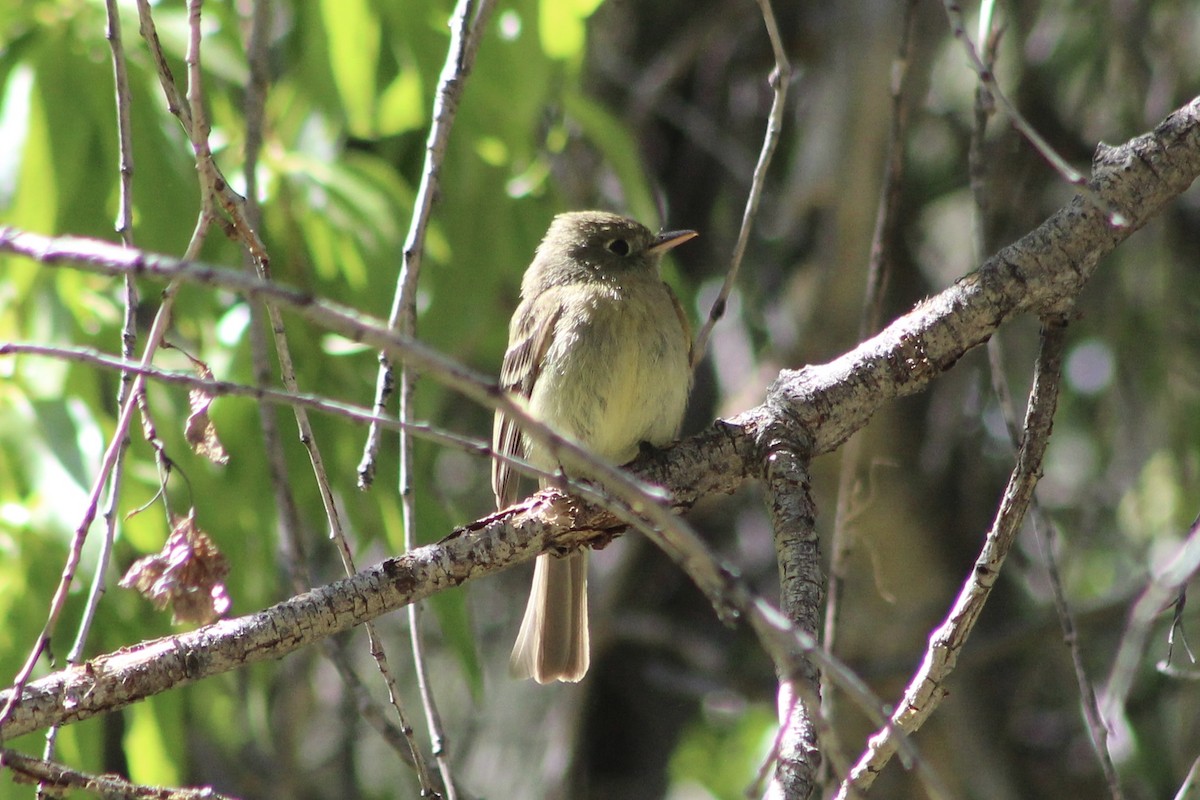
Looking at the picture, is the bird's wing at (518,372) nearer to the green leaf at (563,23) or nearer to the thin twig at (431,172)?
the green leaf at (563,23)

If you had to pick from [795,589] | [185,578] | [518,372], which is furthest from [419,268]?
[518,372]

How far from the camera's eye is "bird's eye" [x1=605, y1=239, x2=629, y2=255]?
188 inches

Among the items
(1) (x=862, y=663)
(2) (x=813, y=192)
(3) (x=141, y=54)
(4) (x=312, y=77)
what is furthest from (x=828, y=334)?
(3) (x=141, y=54)

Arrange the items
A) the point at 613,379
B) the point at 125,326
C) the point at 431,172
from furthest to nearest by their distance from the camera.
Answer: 1. the point at 613,379
2. the point at 431,172
3. the point at 125,326

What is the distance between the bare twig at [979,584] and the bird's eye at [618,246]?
2.29 metres

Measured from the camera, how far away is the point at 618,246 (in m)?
4.80

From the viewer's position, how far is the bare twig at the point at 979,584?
85.0 inches

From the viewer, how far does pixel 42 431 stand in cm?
333

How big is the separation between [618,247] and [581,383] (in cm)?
80

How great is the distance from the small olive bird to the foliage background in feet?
0.76

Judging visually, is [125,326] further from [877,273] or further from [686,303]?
[686,303]

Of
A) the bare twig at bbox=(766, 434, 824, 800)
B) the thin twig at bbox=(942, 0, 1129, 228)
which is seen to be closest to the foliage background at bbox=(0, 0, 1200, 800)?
the bare twig at bbox=(766, 434, 824, 800)

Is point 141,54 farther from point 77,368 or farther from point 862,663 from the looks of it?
point 862,663

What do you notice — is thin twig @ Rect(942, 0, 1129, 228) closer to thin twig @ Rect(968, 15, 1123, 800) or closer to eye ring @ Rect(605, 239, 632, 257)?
thin twig @ Rect(968, 15, 1123, 800)
